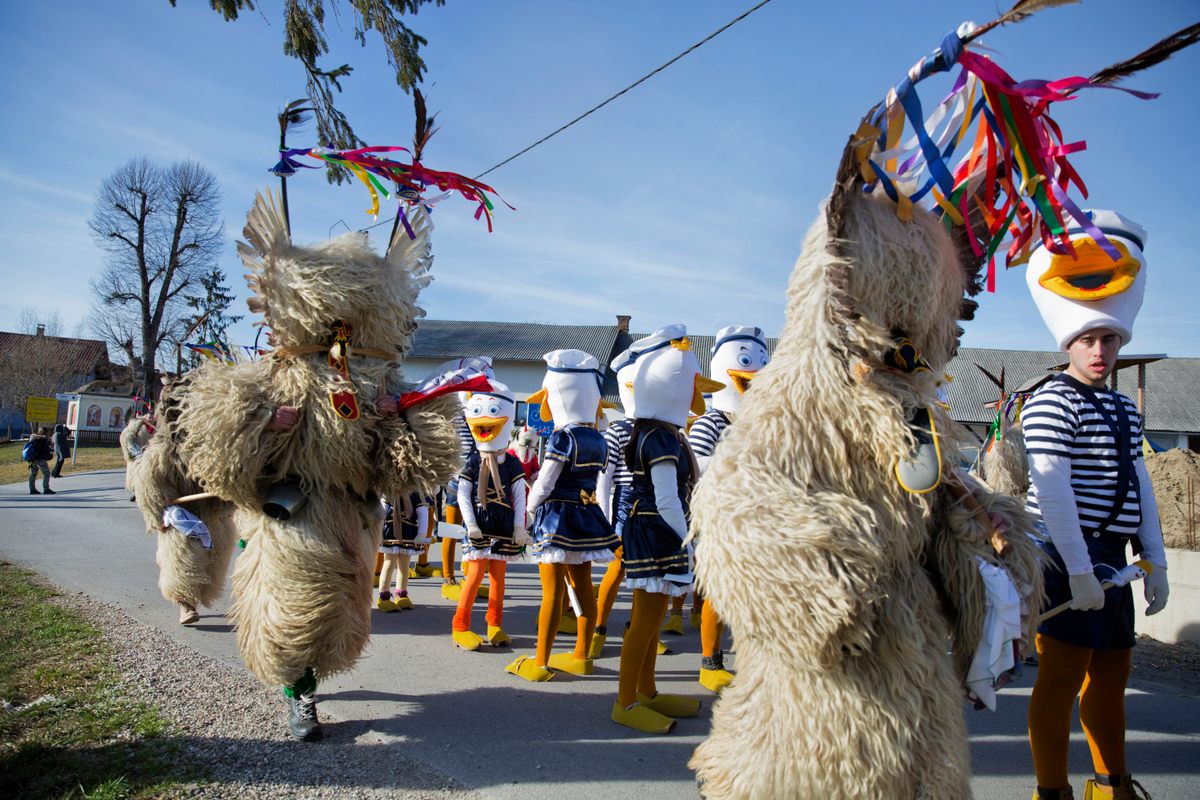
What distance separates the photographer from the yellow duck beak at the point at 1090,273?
9.30 ft

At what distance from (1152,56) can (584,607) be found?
168 inches

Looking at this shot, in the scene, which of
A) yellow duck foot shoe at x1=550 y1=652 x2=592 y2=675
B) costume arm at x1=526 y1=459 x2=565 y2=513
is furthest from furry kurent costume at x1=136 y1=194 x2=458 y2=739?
yellow duck foot shoe at x1=550 y1=652 x2=592 y2=675

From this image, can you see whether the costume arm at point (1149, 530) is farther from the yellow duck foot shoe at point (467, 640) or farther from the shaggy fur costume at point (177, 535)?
the shaggy fur costume at point (177, 535)

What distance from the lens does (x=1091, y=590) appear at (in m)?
2.66

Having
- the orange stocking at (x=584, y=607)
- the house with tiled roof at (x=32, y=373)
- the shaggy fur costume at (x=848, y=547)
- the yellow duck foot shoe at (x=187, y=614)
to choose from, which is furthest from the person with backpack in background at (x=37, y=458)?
the house with tiled roof at (x=32, y=373)

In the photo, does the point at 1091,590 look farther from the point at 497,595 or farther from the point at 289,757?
the point at 497,595

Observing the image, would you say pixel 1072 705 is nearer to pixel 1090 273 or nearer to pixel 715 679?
pixel 1090 273

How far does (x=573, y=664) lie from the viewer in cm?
507

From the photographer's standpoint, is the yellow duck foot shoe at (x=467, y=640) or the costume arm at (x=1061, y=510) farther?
the yellow duck foot shoe at (x=467, y=640)

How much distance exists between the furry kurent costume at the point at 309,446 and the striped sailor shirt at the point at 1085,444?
103 inches

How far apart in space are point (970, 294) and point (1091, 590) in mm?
1167

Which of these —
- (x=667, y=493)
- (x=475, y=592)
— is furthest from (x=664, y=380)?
(x=475, y=592)

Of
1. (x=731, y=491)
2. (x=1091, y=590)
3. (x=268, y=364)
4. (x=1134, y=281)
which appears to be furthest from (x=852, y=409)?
(x=268, y=364)

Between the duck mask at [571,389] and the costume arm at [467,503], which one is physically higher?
the duck mask at [571,389]
